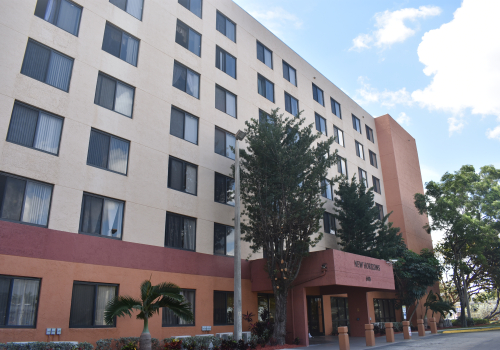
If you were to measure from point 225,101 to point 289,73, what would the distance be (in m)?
9.40

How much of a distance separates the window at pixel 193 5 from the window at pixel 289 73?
9.20 metres

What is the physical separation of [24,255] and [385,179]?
1500 inches

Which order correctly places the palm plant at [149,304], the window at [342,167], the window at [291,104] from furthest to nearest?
the window at [342,167]
the window at [291,104]
the palm plant at [149,304]

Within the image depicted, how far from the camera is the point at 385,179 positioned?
43438 millimetres

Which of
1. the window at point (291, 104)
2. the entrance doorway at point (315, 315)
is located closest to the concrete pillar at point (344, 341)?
the entrance doorway at point (315, 315)

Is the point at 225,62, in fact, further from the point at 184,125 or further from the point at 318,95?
the point at 318,95

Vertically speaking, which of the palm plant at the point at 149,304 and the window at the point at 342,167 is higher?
the window at the point at 342,167

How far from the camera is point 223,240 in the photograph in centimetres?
2164

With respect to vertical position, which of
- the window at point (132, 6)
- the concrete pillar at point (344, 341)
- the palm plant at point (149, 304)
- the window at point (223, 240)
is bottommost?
the concrete pillar at point (344, 341)

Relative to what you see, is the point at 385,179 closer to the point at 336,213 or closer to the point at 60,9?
the point at 336,213

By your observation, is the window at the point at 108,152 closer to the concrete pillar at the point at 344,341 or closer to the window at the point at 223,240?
the window at the point at 223,240

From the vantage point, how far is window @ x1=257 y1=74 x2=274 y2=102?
91.8 feet

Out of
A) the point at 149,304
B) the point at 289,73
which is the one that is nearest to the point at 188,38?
the point at 289,73

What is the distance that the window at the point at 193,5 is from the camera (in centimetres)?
2362
